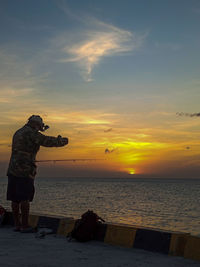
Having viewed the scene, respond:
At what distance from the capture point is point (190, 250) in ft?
14.6

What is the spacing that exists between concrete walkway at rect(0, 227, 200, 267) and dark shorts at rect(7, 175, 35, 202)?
85 centimetres

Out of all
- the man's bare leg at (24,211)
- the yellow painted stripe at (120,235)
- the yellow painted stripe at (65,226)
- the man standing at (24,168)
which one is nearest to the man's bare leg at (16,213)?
the man standing at (24,168)

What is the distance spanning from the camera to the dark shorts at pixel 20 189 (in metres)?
6.14

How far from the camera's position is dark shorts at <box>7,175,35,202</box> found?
6141 millimetres

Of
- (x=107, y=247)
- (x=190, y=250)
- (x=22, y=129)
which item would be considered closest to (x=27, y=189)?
(x=22, y=129)

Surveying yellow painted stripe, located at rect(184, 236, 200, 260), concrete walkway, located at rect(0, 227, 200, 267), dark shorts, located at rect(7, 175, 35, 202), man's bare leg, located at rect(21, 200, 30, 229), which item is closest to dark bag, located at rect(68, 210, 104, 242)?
concrete walkway, located at rect(0, 227, 200, 267)

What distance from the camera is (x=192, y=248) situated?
4.43 m

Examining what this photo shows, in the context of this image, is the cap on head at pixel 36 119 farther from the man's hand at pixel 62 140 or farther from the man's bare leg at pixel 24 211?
the man's bare leg at pixel 24 211

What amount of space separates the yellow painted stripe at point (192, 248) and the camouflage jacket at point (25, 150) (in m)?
2.85

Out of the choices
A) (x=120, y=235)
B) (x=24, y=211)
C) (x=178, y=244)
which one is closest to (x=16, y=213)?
(x=24, y=211)

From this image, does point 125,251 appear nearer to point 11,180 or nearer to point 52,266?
point 52,266

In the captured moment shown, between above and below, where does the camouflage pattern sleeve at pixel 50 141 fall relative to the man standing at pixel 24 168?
above

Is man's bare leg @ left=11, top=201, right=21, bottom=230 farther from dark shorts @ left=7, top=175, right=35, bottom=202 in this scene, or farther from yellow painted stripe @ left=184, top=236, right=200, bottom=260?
yellow painted stripe @ left=184, top=236, right=200, bottom=260

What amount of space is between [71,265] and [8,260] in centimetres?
74
